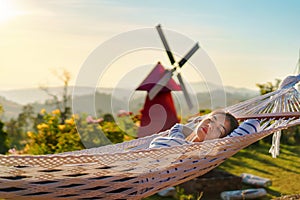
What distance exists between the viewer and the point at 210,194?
4.51 m

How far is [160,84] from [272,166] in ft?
5.85

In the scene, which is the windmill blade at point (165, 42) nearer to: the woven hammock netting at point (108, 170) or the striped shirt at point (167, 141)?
the striped shirt at point (167, 141)

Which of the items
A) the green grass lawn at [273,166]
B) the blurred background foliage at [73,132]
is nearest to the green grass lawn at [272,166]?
the green grass lawn at [273,166]

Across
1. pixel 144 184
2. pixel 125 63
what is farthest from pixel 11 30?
pixel 144 184

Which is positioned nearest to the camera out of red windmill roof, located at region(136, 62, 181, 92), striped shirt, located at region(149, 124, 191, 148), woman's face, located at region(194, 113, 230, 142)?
striped shirt, located at region(149, 124, 191, 148)

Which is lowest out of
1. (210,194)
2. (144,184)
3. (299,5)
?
(210,194)

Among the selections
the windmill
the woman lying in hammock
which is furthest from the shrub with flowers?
the woman lying in hammock

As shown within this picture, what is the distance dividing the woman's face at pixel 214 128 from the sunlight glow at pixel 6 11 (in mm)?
2966

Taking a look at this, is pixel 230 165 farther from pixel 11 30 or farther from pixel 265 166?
pixel 11 30

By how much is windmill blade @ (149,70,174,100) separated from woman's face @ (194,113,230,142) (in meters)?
3.26

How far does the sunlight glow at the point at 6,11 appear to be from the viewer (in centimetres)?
522

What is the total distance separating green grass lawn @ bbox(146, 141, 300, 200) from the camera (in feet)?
16.3

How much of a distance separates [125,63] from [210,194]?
1.56 meters

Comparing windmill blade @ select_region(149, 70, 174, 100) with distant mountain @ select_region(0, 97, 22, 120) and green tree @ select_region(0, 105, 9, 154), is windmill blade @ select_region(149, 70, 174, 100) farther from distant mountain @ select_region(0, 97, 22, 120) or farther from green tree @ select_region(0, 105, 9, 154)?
distant mountain @ select_region(0, 97, 22, 120)
